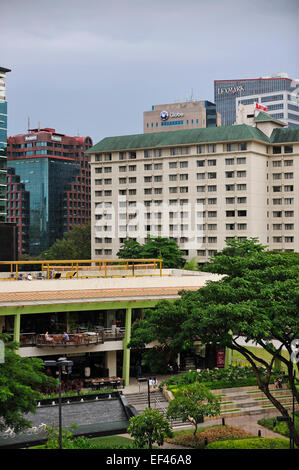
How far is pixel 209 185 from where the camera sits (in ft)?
306

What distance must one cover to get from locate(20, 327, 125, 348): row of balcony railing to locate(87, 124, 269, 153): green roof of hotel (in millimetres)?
56321

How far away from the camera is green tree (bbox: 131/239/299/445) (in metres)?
23.1

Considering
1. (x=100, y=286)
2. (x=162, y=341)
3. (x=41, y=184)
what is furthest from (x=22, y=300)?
(x=41, y=184)

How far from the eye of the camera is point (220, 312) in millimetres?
23141

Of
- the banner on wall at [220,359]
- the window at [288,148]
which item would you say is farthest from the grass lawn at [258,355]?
the window at [288,148]

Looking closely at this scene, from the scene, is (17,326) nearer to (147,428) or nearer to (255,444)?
(147,428)

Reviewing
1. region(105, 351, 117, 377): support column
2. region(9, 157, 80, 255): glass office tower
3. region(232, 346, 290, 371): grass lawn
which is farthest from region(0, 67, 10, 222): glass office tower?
region(105, 351, 117, 377): support column

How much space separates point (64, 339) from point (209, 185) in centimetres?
5932

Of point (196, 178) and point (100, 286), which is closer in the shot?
point (100, 286)

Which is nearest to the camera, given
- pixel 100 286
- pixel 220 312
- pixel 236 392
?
pixel 220 312

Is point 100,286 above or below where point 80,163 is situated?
below

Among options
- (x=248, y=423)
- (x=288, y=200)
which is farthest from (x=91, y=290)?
(x=288, y=200)

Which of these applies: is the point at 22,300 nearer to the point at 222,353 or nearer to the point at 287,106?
the point at 222,353
